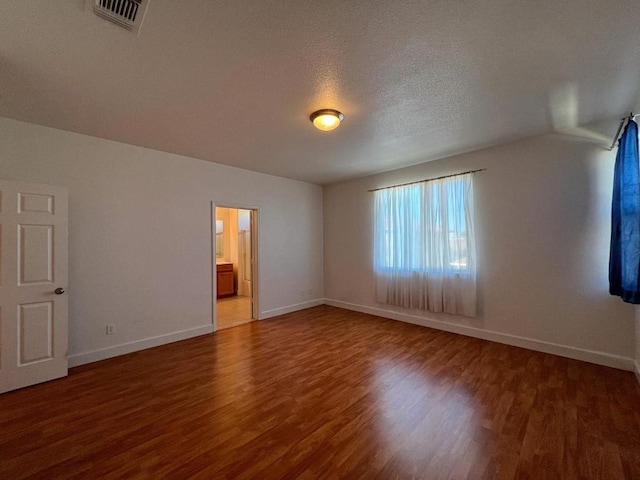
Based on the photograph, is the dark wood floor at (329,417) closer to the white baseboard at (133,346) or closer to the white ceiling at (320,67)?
the white baseboard at (133,346)

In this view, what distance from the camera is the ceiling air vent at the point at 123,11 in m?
1.46

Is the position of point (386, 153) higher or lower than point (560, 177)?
higher

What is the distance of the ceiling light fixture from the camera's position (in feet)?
8.57

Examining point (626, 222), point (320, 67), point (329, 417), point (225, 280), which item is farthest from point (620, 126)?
point (225, 280)

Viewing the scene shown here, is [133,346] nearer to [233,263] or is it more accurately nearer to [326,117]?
[326,117]

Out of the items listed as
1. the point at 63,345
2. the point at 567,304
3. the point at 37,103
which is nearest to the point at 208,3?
the point at 37,103

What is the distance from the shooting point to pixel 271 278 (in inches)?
202

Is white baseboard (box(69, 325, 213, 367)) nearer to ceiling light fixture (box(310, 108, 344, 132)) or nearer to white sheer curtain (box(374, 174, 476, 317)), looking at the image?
white sheer curtain (box(374, 174, 476, 317))

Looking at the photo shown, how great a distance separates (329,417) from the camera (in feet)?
7.00

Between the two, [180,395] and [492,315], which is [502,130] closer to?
[492,315]

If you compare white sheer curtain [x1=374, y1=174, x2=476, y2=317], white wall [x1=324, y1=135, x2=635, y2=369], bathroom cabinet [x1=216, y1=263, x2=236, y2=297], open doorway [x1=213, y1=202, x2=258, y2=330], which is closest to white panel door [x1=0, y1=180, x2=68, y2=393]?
open doorway [x1=213, y1=202, x2=258, y2=330]

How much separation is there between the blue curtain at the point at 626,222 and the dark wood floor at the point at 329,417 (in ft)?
3.20

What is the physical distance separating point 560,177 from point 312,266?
428 cm

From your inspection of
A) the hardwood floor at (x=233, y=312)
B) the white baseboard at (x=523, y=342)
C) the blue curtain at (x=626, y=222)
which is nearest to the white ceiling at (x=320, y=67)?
the blue curtain at (x=626, y=222)
